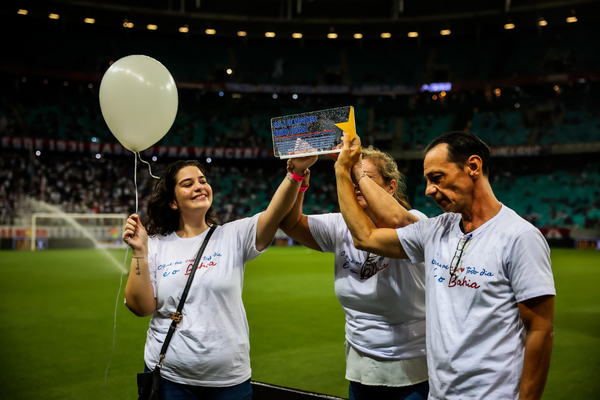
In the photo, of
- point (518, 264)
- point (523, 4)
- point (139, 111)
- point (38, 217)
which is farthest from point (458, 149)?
point (523, 4)

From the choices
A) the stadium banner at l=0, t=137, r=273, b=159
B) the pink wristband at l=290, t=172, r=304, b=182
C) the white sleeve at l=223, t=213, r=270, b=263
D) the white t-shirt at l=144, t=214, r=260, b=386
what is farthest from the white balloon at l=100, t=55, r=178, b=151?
the stadium banner at l=0, t=137, r=273, b=159

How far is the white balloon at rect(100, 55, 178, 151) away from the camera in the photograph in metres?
3.33

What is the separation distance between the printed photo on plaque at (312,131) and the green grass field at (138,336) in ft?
11.6

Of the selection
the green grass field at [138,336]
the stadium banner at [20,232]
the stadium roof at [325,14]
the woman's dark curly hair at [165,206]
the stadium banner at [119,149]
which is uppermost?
the stadium roof at [325,14]

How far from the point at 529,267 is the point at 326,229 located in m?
1.32

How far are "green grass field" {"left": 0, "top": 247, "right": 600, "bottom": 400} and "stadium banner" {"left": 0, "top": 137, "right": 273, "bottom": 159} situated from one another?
65.2 ft

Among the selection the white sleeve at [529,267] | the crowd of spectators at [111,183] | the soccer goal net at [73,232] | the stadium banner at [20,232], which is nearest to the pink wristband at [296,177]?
the white sleeve at [529,267]

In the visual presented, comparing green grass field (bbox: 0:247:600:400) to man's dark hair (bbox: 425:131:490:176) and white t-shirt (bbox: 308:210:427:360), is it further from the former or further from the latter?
man's dark hair (bbox: 425:131:490:176)

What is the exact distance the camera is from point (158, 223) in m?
3.18

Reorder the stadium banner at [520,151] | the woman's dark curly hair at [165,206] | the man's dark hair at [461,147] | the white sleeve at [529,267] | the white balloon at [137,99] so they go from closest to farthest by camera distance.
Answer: the white sleeve at [529,267], the man's dark hair at [461,147], the woman's dark curly hair at [165,206], the white balloon at [137,99], the stadium banner at [520,151]

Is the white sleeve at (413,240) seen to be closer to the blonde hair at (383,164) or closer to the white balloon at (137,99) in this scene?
the blonde hair at (383,164)

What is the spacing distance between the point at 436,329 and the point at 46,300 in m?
10.3

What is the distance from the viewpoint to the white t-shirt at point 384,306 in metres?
2.62

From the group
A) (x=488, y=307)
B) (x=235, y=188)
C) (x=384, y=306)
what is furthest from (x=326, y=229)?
(x=235, y=188)
